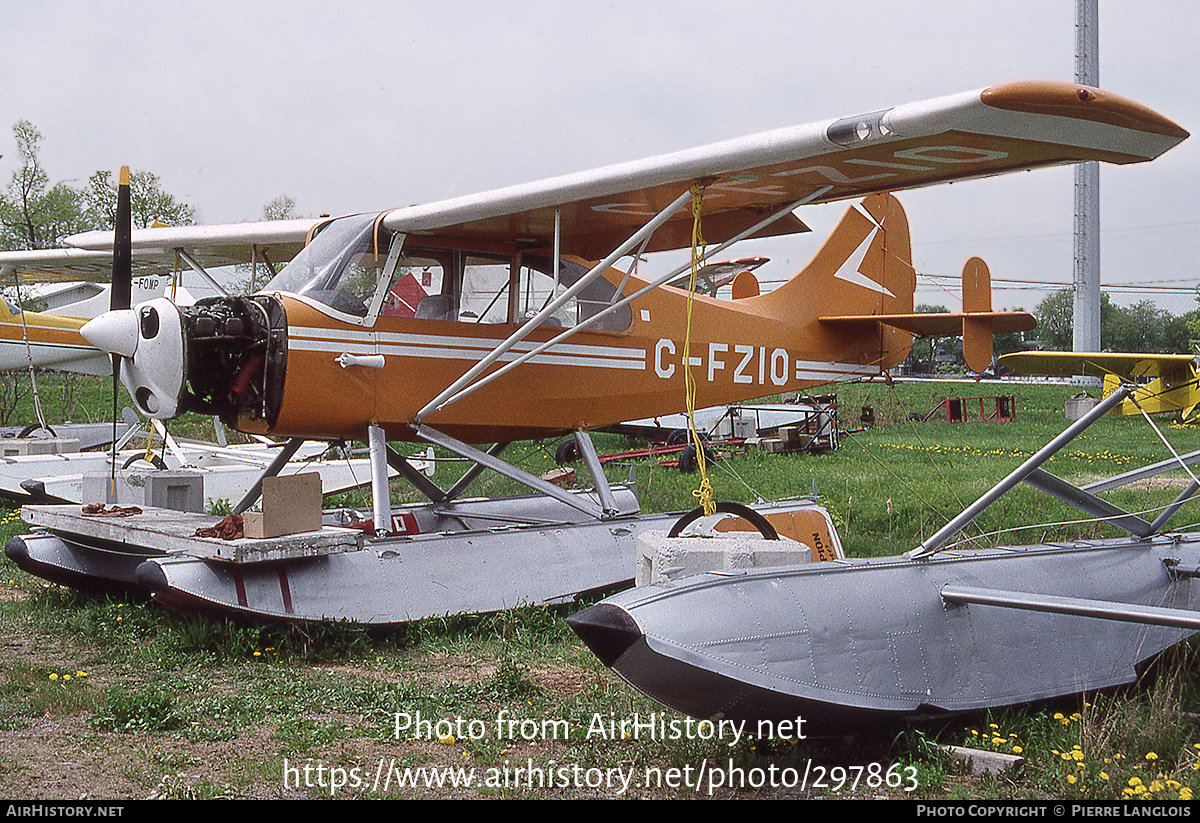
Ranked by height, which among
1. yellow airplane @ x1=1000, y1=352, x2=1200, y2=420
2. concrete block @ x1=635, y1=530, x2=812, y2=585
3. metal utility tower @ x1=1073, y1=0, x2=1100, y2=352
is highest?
metal utility tower @ x1=1073, y1=0, x2=1100, y2=352

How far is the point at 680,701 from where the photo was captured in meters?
4.11

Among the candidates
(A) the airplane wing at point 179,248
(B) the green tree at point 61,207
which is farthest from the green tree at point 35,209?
(A) the airplane wing at point 179,248

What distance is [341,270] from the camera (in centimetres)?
722

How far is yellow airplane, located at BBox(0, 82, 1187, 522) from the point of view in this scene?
223 inches

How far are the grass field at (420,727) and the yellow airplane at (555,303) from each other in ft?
5.15

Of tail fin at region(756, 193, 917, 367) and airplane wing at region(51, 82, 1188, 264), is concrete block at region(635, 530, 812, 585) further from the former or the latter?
tail fin at region(756, 193, 917, 367)

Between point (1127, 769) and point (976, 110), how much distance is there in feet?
9.64

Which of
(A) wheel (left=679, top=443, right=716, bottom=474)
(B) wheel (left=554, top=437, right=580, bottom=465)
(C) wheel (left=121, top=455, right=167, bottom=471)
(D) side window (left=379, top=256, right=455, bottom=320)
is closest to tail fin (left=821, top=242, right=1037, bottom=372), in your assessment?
(D) side window (left=379, top=256, right=455, bottom=320)

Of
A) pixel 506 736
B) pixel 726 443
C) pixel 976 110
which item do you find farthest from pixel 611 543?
pixel 726 443

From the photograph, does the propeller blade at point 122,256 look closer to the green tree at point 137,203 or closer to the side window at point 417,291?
the side window at point 417,291

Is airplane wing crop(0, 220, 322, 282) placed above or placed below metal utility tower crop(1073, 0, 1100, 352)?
below

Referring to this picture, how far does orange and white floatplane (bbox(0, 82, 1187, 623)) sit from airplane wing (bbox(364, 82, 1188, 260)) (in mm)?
17

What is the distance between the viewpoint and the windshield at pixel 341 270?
7117 millimetres

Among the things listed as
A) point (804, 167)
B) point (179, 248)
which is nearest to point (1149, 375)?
point (804, 167)
